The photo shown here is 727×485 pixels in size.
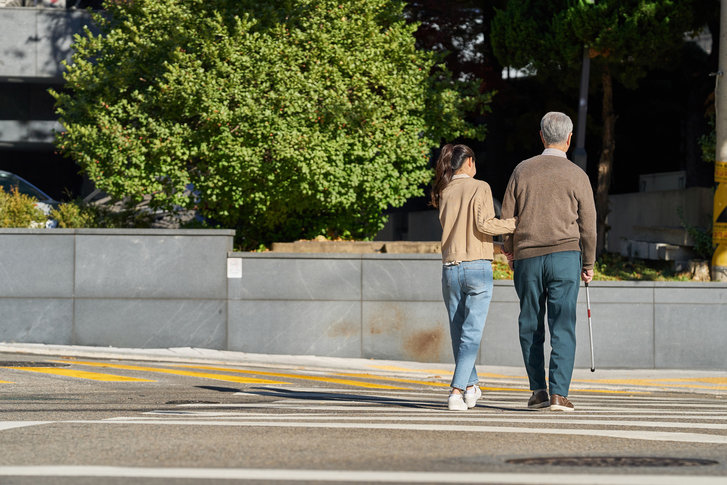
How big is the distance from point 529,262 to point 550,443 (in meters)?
2.23

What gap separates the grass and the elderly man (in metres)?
8.90

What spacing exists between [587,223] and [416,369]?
7.42m

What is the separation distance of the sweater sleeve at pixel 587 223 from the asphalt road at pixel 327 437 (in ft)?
3.59

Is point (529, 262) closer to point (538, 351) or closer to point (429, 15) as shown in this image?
point (538, 351)

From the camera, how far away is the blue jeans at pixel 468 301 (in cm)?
753

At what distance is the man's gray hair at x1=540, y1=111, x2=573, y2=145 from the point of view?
25.1 ft

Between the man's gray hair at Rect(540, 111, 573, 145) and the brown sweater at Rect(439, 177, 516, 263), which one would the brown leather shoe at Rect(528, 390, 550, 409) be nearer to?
the brown sweater at Rect(439, 177, 516, 263)

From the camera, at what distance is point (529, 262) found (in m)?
7.49

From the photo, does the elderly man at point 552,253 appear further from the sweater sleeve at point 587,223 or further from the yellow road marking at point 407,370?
the yellow road marking at point 407,370

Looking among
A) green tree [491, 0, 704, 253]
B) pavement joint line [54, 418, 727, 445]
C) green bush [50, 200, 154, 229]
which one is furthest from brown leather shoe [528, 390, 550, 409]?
green bush [50, 200, 154, 229]

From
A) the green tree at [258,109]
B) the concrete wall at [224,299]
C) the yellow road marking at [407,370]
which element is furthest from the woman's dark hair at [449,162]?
the green tree at [258,109]

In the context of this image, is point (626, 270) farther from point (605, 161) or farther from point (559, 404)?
point (559, 404)

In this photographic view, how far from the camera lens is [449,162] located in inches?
306

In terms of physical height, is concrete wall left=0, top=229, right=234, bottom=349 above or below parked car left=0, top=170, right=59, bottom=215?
below
